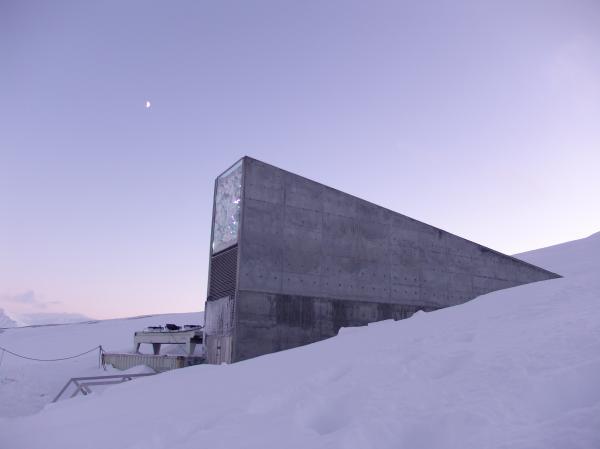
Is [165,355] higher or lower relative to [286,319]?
lower

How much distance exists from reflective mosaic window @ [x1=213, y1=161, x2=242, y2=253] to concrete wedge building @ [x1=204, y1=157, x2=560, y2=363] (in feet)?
0.15

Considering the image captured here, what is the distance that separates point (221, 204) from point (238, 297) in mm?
4662

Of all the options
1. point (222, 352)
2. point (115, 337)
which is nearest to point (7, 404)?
point (222, 352)

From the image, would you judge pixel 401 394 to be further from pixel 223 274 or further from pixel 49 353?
pixel 49 353

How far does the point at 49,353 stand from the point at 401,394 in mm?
33241

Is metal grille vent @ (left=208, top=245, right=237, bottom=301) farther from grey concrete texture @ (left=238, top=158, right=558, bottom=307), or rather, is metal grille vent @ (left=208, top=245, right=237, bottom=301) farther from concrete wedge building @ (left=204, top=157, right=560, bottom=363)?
grey concrete texture @ (left=238, top=158, right=558, bottom=307)

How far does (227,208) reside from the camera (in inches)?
747

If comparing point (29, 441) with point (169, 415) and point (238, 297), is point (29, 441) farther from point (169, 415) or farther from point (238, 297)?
point (238, 297)

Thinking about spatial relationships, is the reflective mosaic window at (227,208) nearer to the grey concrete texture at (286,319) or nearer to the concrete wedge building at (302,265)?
the concrete wedge building at (302,265)

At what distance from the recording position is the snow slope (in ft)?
60.6

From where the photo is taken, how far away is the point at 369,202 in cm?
2147

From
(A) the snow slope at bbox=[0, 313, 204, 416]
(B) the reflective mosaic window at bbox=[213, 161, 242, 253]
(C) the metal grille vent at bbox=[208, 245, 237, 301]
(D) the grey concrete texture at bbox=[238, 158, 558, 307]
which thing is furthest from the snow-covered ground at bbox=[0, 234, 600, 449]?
(B) the reflective mosaic window at bbox=[213, 161, 242, 253]

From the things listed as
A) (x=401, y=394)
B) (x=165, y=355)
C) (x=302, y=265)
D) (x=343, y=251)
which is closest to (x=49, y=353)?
(x=165, y=355)

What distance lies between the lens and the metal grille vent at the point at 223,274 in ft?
57.5
